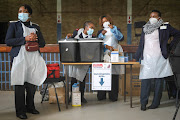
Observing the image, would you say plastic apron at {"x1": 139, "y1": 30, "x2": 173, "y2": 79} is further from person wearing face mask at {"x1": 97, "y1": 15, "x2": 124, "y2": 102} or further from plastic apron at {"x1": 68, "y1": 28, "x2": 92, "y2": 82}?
plastic apron at {"x1": 68, "y1": 28, "x2": 92, "y2": 82}

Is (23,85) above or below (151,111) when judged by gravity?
above

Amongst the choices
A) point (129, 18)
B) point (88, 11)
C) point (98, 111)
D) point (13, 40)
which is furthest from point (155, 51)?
point (88, 11)

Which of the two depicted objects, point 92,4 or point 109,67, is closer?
point 109,67

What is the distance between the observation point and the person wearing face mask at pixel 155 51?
10.8 ft

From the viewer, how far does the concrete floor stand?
3.03 meters

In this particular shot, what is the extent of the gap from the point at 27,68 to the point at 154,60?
1729 mm

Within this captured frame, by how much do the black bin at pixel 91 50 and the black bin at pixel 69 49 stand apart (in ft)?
0.24

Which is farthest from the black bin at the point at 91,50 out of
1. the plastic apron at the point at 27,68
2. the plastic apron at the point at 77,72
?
the plastic apron at the point at 27,68

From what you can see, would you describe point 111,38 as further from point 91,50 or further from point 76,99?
point 76,99

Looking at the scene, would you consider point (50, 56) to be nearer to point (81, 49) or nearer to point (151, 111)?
point (81, 49)

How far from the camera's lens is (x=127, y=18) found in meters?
8.90

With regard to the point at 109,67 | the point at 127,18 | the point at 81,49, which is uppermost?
the point at 127,18

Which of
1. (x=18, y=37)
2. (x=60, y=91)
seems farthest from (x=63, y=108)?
(x=18, y=37)

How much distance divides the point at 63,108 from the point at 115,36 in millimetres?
1386
